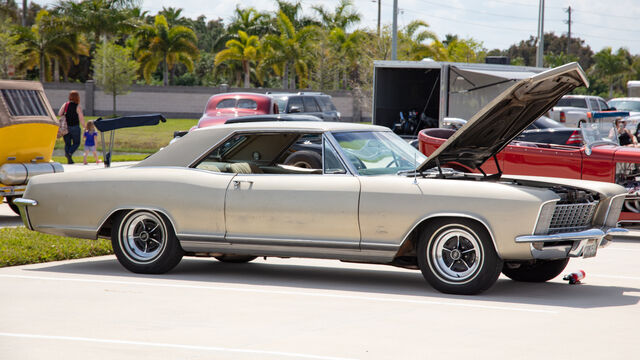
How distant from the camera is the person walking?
20781 millimetres

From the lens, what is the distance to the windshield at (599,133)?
40.2 feet

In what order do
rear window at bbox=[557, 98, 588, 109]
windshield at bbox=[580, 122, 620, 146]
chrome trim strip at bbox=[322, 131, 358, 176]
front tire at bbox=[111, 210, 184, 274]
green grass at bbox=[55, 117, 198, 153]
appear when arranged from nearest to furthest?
chrome trim strip at bbox=[322, 131, 358, 176] → front tire at bbox=[111, 210, 184, 274] → windshield at bbox=[580, 122, 620, 146] → green grass at bbox=[55, 117, 198, 153] → rear window at bbox=[557, 98, 588, 109]

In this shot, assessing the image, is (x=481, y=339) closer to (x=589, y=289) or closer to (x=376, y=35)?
(x=589, y=289)

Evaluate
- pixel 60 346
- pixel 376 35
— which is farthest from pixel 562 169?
pixel 376 35

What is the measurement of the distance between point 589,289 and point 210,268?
372cm

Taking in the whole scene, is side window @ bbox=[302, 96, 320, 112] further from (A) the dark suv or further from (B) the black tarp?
(B) the black tarp

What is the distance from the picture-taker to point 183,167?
27.6ft

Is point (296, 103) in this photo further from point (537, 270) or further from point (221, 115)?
point (537, 270)

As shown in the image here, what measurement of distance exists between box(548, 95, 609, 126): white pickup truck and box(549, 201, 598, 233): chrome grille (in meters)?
26.9

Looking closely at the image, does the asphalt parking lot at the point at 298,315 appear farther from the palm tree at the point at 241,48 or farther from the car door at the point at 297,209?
the palm tree at the point at 241,48

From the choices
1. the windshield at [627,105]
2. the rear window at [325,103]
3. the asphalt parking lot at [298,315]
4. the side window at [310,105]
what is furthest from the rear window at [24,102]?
the windshield at [627,105]

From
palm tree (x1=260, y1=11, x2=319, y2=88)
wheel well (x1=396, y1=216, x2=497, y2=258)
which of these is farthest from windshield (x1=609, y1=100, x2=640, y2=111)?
wheel well (x1=396, y1=216, x2=497, y2=258)

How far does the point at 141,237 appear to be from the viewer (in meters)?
8.42

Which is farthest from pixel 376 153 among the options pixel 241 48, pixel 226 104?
pixel 241 48
